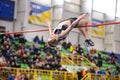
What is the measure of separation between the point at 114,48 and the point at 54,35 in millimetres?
17292

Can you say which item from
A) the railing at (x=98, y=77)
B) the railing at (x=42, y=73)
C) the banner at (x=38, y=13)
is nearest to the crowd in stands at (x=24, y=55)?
the railing at (x=42, y=73)

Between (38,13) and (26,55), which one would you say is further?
(38,13)

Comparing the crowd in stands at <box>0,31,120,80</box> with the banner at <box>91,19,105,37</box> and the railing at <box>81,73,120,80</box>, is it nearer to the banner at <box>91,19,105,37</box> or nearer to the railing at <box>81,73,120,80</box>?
the railing at <box>81,73,120,80</box>

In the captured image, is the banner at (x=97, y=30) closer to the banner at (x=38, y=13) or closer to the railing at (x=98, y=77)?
the banner at (x=38, y=13)

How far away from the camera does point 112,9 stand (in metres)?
25.0

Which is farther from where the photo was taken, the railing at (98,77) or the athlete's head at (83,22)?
the railing at (98,77)

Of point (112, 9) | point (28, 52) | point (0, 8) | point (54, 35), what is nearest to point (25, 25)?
point (0, 8)

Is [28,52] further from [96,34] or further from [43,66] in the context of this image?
[96,34]

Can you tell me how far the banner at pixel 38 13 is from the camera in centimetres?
1997

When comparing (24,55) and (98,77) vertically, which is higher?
(24,55)

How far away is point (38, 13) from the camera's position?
20.3 meters

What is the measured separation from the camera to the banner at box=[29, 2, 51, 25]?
1997cm

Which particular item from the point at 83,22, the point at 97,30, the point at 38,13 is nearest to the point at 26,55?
the point at 38,13

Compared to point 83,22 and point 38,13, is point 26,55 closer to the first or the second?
point 38,13
